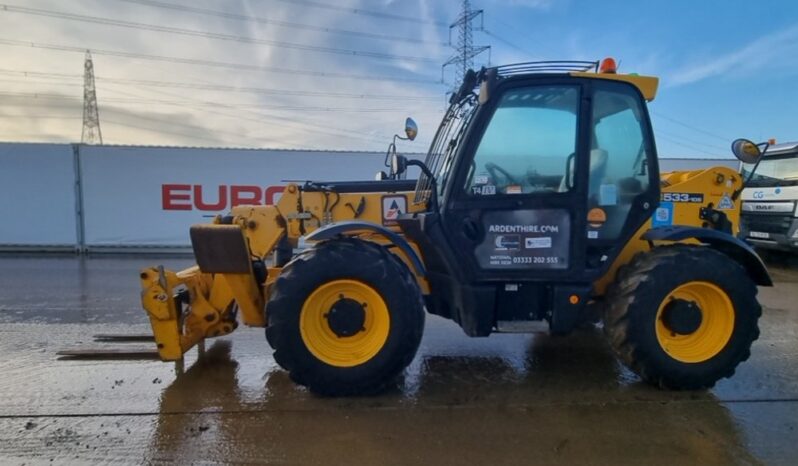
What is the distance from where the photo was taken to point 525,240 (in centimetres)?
374

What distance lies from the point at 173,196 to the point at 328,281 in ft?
32.7


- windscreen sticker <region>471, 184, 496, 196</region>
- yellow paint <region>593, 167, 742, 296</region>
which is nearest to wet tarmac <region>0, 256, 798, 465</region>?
yellow paint <region>593, 167, 742, 296</region>

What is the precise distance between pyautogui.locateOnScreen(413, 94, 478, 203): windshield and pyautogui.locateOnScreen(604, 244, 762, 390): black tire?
1583 mm

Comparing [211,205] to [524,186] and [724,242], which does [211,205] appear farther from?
[724,242]

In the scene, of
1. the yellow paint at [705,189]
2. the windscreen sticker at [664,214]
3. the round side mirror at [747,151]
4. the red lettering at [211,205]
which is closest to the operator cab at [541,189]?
the windscreen sticker at [664,214]

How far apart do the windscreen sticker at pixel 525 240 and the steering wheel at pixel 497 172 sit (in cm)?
22

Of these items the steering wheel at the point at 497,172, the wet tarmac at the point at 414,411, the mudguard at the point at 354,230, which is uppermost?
the steering wheel at the point at 497,172

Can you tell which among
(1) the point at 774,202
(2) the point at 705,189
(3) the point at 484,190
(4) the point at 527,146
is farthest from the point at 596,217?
(1) the point at 774,202

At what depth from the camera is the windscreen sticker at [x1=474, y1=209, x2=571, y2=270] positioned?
372 centimetres

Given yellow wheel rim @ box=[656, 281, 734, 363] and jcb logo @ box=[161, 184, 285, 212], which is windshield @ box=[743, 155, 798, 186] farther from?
jcb logo @ box=[161, 184, 285, 212]

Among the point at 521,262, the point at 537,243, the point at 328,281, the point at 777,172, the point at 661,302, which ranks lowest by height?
the point at 661,302

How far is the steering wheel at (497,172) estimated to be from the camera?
146 inches

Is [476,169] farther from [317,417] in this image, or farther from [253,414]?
A: [253,414]

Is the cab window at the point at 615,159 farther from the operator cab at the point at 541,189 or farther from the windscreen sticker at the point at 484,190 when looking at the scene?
the windscreen sticker at the point at 484,190
